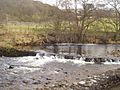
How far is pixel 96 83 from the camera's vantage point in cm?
1945

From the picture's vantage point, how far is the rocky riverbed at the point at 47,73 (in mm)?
19578

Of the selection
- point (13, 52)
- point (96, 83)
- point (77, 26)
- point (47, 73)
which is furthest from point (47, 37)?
point (96, 83)

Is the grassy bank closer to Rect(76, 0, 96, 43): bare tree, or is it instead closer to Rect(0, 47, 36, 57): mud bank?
Rect(76, 0, 96, 43): bare tree

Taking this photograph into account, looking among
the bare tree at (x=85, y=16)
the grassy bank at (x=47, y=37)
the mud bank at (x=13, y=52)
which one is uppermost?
the bare tree at (x=85, y=16)

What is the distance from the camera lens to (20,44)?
4100 cm

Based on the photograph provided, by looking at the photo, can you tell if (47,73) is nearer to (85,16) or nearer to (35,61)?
(35,61)

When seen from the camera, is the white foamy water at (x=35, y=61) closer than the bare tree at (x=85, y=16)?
Yes

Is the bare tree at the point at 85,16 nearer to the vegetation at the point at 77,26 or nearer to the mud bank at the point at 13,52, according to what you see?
the vegetation at the point at 77,26

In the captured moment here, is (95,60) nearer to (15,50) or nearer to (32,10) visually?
(15,50)

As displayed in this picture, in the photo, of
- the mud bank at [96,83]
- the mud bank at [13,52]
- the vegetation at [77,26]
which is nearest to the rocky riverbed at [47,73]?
the mud bank at [96,83]

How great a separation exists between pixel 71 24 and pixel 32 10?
70.8 m

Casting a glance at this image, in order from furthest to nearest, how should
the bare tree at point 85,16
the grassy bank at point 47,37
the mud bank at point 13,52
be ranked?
the bare tree at point 85,16
the grassy bank at point 47,37
the mud bank at point 13,52

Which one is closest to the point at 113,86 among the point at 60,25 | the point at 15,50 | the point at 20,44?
the point at 15,50

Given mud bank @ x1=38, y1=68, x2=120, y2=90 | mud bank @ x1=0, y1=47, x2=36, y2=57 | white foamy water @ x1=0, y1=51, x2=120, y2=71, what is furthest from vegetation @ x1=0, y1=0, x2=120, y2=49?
mud bank @ x1=38, y1=68, x2=120, y2=90
